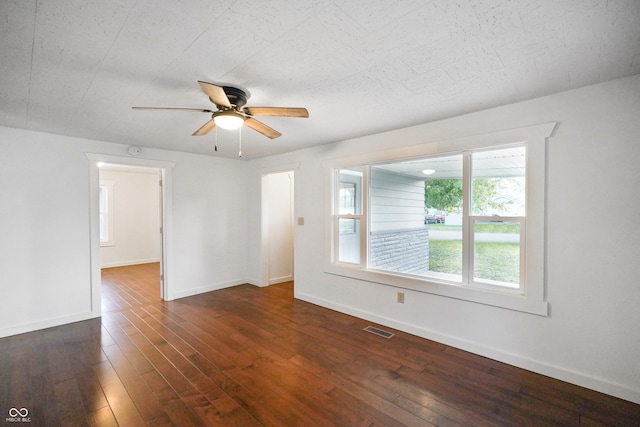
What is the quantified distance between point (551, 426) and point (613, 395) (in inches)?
30.6

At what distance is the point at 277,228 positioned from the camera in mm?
5797

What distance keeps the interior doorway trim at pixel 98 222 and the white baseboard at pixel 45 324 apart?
3.6 inches

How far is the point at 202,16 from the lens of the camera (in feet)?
4.88

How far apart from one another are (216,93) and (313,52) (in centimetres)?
73

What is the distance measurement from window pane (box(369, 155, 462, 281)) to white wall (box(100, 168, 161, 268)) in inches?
236

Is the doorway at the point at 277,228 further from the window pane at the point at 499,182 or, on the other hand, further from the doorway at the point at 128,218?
the window pane at the point at 499,182

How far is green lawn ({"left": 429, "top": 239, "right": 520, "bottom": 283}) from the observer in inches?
110

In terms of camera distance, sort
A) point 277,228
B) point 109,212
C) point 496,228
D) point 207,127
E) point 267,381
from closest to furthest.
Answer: point 267,381
point 207,127
point 496,228
point 277,228
point 109,212

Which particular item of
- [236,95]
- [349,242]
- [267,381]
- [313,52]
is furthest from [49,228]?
[313,52]

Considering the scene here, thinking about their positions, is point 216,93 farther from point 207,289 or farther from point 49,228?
point 207,289

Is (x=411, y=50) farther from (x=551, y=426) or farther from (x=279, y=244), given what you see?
(x=279, y=244)

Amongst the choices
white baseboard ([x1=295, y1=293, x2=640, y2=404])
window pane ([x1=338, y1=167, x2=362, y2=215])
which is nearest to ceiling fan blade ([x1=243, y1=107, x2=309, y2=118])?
window pane ([x1=338, y1=167, x2=362, y2=215])

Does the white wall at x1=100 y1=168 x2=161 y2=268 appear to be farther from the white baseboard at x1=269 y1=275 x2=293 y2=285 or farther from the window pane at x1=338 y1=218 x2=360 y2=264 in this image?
the window pane at x1=338 y1=218 x2=360 y2=264

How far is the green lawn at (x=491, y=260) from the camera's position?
279cm
